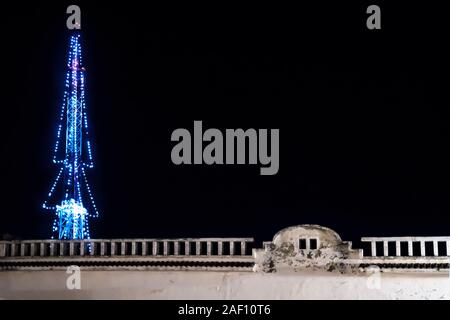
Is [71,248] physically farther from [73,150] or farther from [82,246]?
[73,150]

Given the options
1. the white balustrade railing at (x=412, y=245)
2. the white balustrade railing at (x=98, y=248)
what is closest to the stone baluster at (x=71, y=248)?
the white balustrade railing at (x=98, y=248)

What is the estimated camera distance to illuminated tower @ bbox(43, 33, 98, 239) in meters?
24.2

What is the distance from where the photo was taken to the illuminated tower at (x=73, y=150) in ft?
79.3

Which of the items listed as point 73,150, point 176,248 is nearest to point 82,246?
point 176,248

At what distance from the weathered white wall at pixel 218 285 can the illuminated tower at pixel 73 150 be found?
10.8m


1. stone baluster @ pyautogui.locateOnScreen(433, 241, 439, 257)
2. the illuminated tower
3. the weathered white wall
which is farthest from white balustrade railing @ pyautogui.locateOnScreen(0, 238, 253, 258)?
the illuminated tower

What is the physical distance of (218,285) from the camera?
1320 cm

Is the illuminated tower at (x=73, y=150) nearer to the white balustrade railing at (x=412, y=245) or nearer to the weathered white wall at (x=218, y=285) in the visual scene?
the weathered white wall at (x=218, y=285)

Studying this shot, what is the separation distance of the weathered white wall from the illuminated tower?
10.8m

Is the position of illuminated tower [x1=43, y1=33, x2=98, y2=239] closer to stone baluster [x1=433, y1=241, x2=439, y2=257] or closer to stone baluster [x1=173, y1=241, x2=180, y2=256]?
stone baluster [x1=173, y1=241, x2=180, y2=256]

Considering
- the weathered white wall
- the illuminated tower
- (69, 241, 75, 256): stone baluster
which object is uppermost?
the illuminated tower
